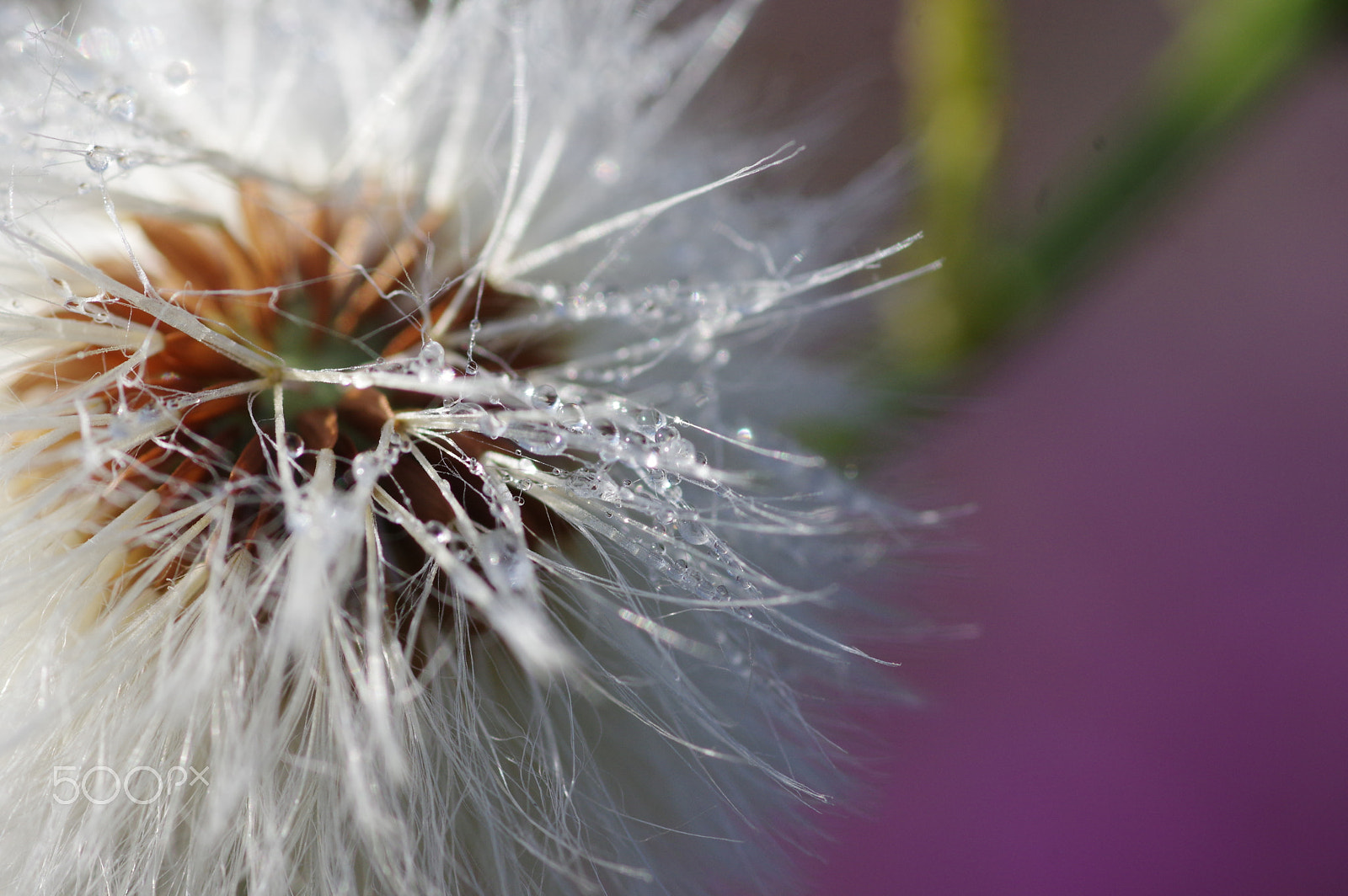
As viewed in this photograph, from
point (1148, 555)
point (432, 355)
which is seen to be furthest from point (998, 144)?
point (1148, 555)

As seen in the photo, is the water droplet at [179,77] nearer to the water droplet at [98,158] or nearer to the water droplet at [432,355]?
the water droplet at [98,158]

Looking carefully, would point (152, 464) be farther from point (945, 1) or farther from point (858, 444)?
point (945, 1)

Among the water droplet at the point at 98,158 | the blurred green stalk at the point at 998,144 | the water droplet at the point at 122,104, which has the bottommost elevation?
the water droplet at the point at 98,158

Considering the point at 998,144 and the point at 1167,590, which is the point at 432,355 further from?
the point at 1167,590

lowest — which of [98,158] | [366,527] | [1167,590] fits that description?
[366,527]

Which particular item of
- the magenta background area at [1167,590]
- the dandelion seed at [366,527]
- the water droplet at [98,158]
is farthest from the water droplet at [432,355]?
the magenta background area at [1167,590]

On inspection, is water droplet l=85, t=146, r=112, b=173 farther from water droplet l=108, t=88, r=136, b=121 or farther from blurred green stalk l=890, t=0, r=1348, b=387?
blurred green stalk l=890, t=0, r=1348, b=387
